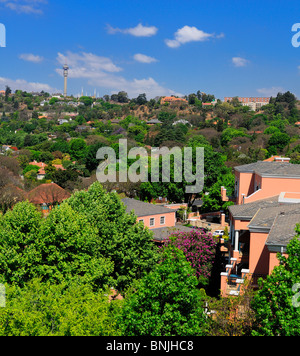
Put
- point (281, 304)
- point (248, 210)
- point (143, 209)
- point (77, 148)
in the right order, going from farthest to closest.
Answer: point (77, 148) → point (143, 209) → point (248, 210) → point (281, 304)

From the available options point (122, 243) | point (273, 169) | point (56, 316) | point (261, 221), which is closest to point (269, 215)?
point (261, 221)

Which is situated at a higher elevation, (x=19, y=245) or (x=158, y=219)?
(x=19, y=245)

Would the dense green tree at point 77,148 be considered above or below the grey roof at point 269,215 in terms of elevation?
above

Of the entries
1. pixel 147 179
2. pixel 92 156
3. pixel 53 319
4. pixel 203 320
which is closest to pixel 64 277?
pixel 53 319

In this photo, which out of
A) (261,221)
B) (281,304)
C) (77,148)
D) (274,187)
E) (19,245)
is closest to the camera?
(281,304)

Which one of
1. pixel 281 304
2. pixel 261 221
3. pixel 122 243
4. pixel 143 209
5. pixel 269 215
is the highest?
pixel 269 215

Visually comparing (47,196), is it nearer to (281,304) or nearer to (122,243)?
(122,243)

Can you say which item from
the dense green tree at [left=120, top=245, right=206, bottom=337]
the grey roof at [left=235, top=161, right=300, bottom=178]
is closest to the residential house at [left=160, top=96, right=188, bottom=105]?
the grey roof at [left=235, top=161, right=300, bottom=178]

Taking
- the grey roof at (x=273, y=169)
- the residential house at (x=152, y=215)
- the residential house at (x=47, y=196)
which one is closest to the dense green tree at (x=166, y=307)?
the grey roof at (x=273, y=169)

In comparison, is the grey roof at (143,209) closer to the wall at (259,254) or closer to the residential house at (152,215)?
the residential house at (152,215)
